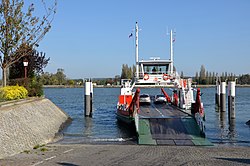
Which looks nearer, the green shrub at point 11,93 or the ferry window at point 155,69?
the green shrub at point 11,93

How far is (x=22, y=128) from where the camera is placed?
19.6m

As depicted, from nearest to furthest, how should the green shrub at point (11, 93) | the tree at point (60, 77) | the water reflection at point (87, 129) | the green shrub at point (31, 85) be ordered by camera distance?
the green shrub at point (11, 93)
the water reflection at point (87, 129)
the green shrub at point (31, 85)
the tree at point (60, 77)

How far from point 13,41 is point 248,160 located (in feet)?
66.4

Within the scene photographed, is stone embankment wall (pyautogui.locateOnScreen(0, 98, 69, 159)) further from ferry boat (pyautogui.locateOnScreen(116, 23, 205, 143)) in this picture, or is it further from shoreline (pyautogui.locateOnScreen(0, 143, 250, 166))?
ferry boat (pyautogui.locateOnScreen(116, 23, 205, 143))

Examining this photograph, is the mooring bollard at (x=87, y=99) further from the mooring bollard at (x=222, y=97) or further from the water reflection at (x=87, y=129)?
the mooring bollard at (x=222, y=97)

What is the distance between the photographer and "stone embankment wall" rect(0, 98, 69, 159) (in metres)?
16.3

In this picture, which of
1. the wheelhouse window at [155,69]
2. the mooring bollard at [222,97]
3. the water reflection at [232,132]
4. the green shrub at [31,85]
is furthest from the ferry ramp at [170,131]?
the mooring bollard at [222,97]

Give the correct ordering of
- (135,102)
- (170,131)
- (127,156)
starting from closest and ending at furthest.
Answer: (127,156), (170,131), (135,102)

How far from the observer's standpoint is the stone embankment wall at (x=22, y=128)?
641 inches

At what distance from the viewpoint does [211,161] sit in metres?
14.1

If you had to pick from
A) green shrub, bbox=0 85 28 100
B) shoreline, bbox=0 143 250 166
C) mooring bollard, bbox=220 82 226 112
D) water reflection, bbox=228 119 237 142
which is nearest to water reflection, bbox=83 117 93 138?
green shrub, bbox=0 85 28 100

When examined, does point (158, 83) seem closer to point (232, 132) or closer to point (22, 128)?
point (232, 132)

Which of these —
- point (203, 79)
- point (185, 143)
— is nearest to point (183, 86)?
point (185, 143)

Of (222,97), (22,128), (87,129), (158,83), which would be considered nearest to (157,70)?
(158,83)
